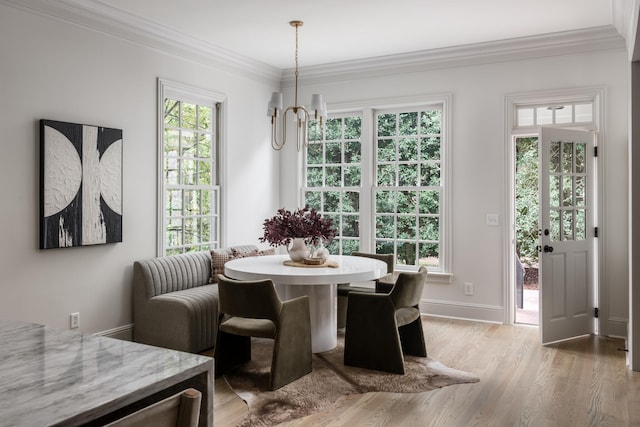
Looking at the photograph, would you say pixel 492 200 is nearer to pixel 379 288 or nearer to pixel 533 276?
pixel 379 288

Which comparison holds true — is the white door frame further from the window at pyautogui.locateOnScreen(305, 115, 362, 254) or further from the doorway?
the doorway

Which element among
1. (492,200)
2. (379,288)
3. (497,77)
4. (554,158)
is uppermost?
(497,77)

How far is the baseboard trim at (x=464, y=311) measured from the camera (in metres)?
5.50

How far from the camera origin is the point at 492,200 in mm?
5488

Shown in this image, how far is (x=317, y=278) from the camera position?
3832mm

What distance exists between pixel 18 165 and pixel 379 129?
374 cm

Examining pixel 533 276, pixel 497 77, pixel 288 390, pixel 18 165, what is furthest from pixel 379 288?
pixel 533 276

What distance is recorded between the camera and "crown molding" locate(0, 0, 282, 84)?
400 centimetres

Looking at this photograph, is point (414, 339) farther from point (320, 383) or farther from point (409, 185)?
point (409, 185)

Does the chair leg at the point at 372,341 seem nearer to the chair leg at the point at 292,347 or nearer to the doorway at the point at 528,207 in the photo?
the chair leg at the point at 292,347

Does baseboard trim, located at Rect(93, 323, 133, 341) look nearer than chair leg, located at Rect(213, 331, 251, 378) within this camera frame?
No

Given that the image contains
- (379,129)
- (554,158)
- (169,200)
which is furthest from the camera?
(379,129)

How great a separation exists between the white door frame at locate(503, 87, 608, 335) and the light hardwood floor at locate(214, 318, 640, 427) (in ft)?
2.27

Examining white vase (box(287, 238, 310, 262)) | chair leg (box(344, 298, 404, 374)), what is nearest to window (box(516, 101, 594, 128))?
white vase (box(287, 238, 310, 262))
